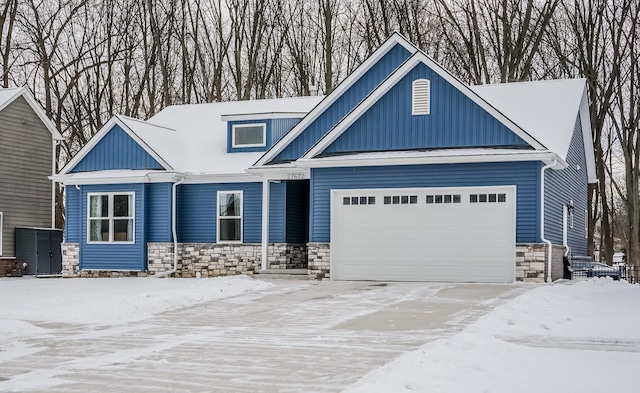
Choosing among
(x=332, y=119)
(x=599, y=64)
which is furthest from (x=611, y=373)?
(x=599, y=64)

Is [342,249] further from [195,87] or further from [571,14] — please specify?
[195,87]

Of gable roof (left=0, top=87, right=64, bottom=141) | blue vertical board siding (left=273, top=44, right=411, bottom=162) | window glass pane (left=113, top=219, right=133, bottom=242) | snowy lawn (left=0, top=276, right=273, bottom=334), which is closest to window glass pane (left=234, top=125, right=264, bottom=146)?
blue vertical board siding (left=273, top=44, right=411, bottom=162)

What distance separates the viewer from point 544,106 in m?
22.1

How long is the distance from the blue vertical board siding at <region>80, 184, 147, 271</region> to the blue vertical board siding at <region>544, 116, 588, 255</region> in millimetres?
11955

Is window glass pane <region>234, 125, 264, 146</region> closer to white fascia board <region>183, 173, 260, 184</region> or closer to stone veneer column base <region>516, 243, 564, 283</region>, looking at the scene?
white fascia board <region>183, 173, 260, 184</region>

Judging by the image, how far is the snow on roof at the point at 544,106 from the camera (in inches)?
813

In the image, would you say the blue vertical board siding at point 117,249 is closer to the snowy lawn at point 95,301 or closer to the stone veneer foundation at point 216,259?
the stone veneer foundation at point 216,259

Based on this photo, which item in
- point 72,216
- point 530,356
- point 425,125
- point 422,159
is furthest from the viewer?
point 72,216

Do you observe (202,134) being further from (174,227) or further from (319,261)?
(319,261)

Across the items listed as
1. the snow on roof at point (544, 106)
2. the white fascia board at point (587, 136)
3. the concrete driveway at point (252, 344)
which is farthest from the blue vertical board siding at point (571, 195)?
the concrete driveway at point (252, 344)

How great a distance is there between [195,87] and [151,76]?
7.66ft

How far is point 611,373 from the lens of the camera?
300 inches

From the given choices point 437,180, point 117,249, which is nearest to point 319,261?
point 437,180

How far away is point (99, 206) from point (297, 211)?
630 cm
